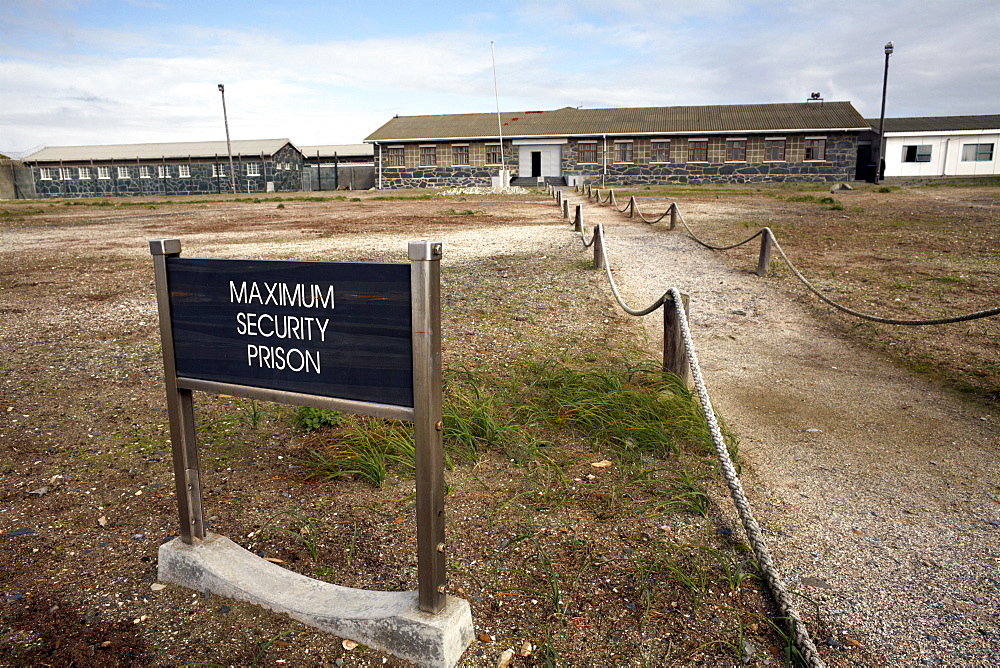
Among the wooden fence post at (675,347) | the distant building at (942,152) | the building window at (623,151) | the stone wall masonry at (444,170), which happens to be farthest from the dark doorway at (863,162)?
the wooden fence post at (675,347)

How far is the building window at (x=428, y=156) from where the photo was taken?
134 ft

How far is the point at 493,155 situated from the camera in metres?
40.1

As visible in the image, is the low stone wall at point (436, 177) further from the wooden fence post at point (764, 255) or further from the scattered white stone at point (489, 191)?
the wooden fence post at point (764, 255)

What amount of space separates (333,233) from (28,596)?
12.7 meters

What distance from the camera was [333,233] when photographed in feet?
48.4

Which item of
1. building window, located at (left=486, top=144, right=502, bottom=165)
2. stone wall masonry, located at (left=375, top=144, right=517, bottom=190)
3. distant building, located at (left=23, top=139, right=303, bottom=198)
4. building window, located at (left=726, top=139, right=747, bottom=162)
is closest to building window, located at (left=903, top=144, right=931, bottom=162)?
building window, located at (left=726, top=139, right=747, bottom=162)

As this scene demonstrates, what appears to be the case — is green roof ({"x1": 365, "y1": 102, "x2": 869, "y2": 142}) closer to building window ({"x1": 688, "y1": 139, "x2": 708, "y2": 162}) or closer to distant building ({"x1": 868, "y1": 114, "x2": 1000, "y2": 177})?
building window ({"x1": 688, "y1": 139, "x2": 708, "y2": 162})

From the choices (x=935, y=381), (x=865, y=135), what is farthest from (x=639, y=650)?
(x=865, y=135)

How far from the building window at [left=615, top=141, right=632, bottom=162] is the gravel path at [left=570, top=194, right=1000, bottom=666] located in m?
33.8

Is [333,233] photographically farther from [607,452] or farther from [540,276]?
[607,452]

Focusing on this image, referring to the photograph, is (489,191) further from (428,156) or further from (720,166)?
(720,166)

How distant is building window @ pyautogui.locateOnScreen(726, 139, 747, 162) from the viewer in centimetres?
3719

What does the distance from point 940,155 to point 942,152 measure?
0.19 meters

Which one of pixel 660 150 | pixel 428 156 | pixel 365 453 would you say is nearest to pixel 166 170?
pixel 428 156
